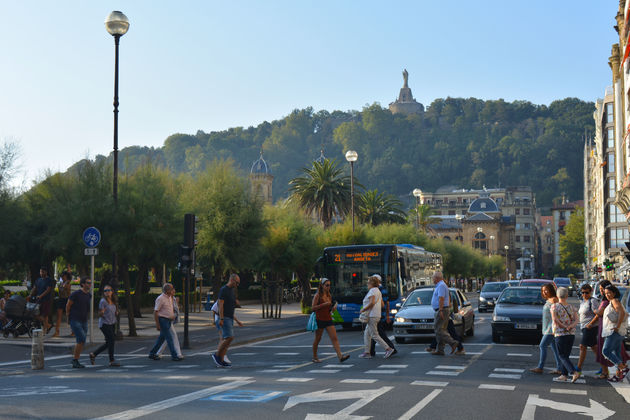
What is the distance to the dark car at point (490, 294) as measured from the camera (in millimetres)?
39156

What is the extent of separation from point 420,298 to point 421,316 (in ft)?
5.51

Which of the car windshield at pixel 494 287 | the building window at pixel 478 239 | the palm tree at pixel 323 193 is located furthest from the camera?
the building window at pixel 478 239

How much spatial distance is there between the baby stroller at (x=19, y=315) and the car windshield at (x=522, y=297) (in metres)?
14.0

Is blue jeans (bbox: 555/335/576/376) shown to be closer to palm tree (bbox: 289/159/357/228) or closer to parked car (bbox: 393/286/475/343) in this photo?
parked car (bbox: 393/286/475/343)

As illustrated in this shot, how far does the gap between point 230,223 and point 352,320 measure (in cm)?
808

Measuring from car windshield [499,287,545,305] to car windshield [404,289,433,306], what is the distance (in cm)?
211

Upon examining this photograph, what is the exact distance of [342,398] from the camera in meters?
10.7

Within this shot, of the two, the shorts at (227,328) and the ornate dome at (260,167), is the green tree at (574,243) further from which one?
the shorts at (227,328)

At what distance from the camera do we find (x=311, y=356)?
684 inches

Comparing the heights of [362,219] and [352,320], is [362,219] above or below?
above

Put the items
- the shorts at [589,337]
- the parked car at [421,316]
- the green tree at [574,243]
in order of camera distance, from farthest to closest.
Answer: the green tree at [574,243]
the parked car at [421,316]
the shorts at [589,337]

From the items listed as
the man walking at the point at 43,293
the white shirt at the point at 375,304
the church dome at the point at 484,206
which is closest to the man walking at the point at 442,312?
the white shirt at the point at 375,304

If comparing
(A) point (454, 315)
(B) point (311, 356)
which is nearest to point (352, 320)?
(A) point (454, 315)

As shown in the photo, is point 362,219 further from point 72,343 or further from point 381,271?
point 72,343
